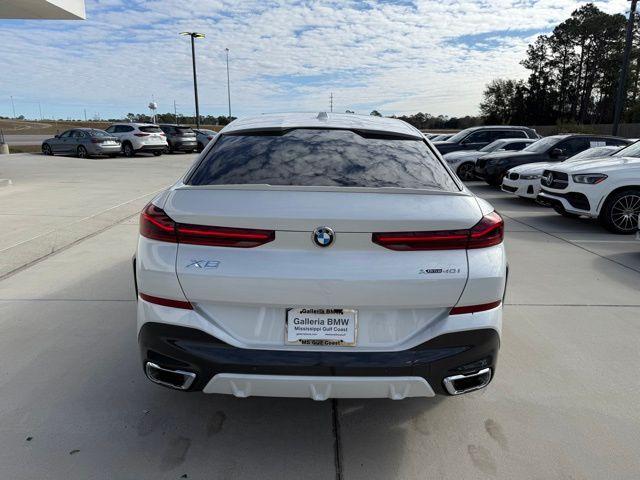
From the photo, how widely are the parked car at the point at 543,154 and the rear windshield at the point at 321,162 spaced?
34.5 feet

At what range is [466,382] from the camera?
7.66 feet

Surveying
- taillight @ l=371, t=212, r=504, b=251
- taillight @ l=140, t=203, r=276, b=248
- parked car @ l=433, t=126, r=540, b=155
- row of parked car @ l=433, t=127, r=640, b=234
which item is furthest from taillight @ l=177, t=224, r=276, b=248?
parked car @ l=433, t=126, r=540, b=155

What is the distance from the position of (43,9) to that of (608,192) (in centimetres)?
1527

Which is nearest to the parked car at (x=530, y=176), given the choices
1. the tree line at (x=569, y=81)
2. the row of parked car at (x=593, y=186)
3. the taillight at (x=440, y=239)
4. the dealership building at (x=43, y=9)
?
the row of parked car at (x=593, y=186)

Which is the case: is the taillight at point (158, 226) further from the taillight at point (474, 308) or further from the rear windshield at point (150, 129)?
the rear windshield at point (150, 129)

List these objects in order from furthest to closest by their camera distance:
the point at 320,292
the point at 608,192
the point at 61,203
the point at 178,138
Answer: the point at 178,138 → the point at 61,203 → the point at 608,192 → the point at 320,292

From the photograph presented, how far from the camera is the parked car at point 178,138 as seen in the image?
26969 millimetres

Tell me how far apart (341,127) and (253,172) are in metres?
0.74

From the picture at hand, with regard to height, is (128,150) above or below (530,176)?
below

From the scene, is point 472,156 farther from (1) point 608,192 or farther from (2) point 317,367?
(2) point 317,367

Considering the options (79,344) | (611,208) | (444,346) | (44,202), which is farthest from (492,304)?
(44,202)

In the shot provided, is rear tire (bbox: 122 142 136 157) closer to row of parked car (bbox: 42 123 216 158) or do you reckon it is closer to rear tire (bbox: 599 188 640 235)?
row of parked car (bbox: 42 123 216 158)

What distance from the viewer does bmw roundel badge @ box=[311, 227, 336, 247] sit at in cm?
217

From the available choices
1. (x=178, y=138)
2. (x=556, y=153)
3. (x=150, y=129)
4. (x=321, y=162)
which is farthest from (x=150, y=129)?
(x=321, y=162)
